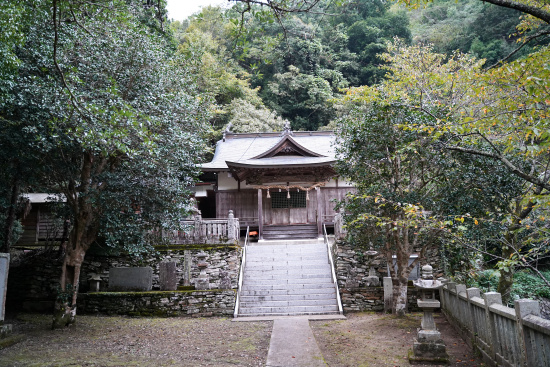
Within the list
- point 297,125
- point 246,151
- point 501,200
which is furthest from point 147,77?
point 297,125

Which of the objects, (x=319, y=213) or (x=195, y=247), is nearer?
(x=195, y=247)

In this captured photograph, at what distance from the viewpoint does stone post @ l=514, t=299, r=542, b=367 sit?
4.16m

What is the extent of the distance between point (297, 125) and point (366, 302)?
21984mm

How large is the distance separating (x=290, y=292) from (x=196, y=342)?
476 cm

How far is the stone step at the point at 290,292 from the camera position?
39.5 feet

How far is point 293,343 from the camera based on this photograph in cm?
742

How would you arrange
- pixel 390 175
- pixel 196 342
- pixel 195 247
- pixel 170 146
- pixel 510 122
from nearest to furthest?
pixel 510 122
pixel 196 342
pixel 170 146
pixel 390 175
pixel 195 247

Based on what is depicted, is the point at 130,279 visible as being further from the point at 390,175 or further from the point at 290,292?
the point at 390,175

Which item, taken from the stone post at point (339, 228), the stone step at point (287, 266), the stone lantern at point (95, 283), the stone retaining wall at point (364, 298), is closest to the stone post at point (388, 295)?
the stone retaining wall at point (364, 298)

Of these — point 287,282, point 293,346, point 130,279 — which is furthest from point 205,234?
point 293,346

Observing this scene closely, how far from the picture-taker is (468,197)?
8484 millimetres

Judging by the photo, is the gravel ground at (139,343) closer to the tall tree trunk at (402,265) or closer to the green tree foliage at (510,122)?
the tall tree trunk at (402,265)

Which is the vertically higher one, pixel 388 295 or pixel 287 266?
pixel 287 266

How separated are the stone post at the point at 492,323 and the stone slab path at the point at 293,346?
2.47 m
